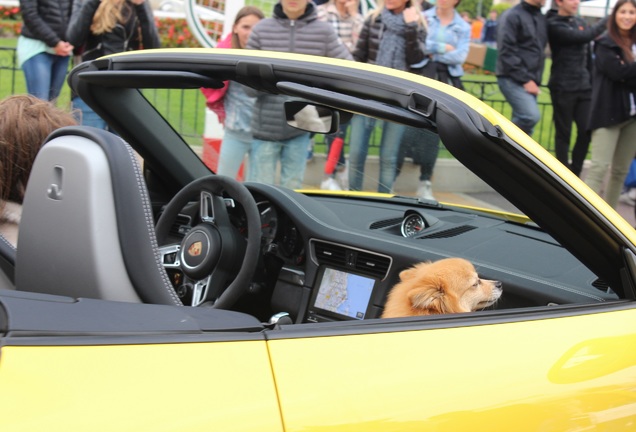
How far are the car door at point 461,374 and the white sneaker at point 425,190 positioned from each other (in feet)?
5.17

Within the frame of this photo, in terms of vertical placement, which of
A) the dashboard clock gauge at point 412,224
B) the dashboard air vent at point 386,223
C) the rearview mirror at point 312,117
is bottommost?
the dashboard air vent at point 386,223

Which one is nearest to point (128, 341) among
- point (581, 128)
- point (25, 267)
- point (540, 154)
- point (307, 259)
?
point (25, 267)

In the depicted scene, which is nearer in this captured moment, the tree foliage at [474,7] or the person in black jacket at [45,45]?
the person in black jacket at [45,45]

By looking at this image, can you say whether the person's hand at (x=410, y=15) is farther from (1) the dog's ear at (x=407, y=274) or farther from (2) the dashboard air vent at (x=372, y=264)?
(1) the dog's ear at (x=407, y=274)

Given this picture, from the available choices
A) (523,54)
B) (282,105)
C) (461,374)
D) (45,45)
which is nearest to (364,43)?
(523,54)

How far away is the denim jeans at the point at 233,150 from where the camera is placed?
429 centimetres

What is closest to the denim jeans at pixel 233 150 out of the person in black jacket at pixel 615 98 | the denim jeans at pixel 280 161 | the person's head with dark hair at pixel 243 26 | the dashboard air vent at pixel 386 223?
the denim jeans at pixel 280 161

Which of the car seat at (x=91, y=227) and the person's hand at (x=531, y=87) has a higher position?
the car seat at (x=91, y=227)

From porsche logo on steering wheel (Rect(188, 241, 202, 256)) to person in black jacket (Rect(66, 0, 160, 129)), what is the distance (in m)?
4.24

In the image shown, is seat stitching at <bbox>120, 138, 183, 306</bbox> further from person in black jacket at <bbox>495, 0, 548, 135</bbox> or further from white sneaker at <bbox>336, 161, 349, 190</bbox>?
person in black jacket at <bbox>495, 0, 548, 135</bbox>

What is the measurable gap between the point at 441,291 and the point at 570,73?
5.84 m

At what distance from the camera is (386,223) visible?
3.62 m

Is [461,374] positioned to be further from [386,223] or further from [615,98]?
[615,98]

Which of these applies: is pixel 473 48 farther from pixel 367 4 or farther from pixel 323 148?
pixel 323 148
